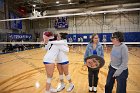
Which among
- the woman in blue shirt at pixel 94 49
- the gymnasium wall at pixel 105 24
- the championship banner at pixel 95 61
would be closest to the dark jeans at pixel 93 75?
the woman in blue shirt at pixel 94 49

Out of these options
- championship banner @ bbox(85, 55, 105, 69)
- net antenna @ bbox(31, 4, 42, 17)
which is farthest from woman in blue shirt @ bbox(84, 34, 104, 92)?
net antenna @ bbox(31, 4, 42, 17)

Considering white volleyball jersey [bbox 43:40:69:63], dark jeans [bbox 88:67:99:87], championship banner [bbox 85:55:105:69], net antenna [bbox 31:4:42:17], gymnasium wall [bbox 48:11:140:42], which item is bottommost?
dark jeans [bbox 88:67:99:87]

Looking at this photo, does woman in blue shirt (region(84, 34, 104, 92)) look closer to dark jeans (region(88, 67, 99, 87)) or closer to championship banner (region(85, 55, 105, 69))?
dark jeans (region(88, 67, 99, 87))

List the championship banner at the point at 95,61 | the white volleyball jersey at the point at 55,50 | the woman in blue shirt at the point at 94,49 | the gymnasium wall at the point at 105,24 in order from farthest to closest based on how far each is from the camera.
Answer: the gymnasium wall at the point at 105,24, the woman in blue shirt at the point at 94,49, the white volleyball jersey at the point at 55,50, the championship banner at the point at 95,61

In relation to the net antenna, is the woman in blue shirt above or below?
below

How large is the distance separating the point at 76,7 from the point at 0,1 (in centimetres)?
874

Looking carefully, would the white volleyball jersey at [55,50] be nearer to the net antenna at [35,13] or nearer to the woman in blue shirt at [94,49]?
the woman in blue shirt at [94,49]

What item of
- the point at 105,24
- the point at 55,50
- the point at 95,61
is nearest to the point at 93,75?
the point at 95,61

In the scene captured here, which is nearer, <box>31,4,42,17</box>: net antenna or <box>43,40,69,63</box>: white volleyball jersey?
<box>43,40,69,63</box>: white volleyball jersey

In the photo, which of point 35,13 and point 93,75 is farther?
point 35,13

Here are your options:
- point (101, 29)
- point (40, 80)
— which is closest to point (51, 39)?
point (40, 80)

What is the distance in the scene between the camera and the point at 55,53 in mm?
3559

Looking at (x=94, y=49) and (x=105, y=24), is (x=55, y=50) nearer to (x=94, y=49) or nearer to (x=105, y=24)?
(x=94, y=49)

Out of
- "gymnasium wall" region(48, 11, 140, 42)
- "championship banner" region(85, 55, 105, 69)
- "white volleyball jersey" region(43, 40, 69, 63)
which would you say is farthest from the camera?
"gymnasium wall" region(48, 11, 140, 42)
